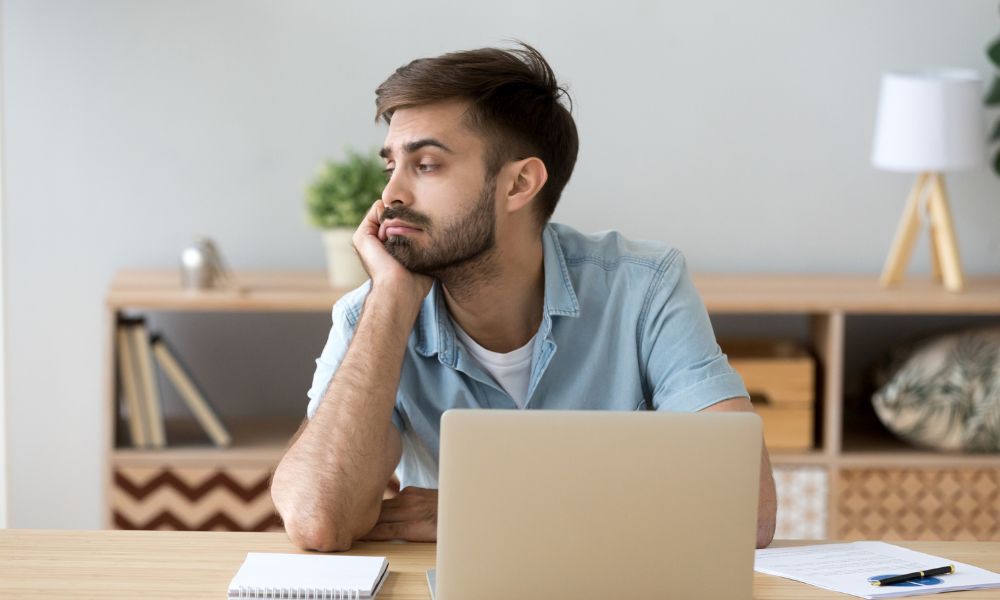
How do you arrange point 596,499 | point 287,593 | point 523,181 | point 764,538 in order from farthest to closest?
point 523,181
point 764,538
point 287,593
point 596,499

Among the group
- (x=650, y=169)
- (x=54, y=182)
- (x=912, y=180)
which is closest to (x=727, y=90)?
(x=650, y=169)

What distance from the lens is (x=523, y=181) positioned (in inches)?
72.0

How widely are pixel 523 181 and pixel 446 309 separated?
0.72ft

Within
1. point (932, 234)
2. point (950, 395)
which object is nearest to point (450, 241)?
point (950, 395)

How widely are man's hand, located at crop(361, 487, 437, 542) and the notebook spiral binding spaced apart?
0.81ft

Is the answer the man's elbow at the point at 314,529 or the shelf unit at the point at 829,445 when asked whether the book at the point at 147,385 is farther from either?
the man's elbow at the point at 314,529

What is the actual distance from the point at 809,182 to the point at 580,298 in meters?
1.39

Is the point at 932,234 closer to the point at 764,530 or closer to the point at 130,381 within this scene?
the point at 764,530

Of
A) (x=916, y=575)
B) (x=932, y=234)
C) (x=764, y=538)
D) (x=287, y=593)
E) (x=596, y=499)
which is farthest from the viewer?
(x=932, y=234)

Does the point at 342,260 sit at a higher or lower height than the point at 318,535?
higher

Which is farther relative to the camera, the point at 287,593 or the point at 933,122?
the point at 933,122

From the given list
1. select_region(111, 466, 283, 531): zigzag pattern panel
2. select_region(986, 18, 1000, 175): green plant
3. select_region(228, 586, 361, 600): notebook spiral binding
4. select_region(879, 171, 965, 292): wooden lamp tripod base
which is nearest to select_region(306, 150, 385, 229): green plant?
select_region(111, 466, 283, 531): zigzag pattern panel

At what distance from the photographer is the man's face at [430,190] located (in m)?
1.73

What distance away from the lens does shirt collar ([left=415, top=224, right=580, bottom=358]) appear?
1763 millimetres
